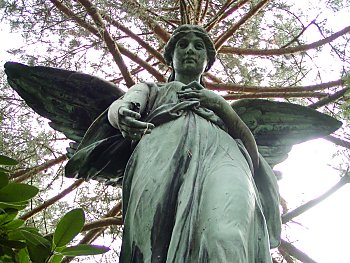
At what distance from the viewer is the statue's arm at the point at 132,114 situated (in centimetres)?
317

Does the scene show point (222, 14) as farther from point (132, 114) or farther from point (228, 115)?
point (132, 114)

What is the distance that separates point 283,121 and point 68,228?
6.57 ft

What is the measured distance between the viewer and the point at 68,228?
8.28 ft

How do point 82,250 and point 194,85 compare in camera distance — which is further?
point 194,85

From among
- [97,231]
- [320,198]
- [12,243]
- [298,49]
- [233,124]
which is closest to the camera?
[12,243]

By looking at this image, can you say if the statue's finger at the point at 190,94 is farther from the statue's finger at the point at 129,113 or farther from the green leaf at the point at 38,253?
the green leaf at the point at 38,253

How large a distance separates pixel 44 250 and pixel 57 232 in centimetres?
8

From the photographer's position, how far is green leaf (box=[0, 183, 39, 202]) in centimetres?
253

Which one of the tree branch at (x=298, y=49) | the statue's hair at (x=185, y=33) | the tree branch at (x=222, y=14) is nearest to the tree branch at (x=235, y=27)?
the tree branch at (x=222, y=14)

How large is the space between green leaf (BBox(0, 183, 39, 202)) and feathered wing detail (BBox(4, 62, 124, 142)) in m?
1.55

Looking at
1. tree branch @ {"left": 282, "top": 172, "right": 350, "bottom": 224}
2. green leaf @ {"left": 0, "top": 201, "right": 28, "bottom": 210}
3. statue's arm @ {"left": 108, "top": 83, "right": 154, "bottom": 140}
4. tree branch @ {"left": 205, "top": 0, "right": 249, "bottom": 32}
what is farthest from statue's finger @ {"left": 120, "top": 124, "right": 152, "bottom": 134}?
tree branch @ {"left": 205, "top": 0, "right": 249, "bottom": 32}

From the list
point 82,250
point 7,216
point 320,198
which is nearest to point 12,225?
point 7,216

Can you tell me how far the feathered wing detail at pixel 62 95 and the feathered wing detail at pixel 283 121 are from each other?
0.86 m

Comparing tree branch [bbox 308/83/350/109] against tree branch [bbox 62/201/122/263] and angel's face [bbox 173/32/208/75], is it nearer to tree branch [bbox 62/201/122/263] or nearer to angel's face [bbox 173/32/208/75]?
tree branch [bbox 62/201/122/263]
